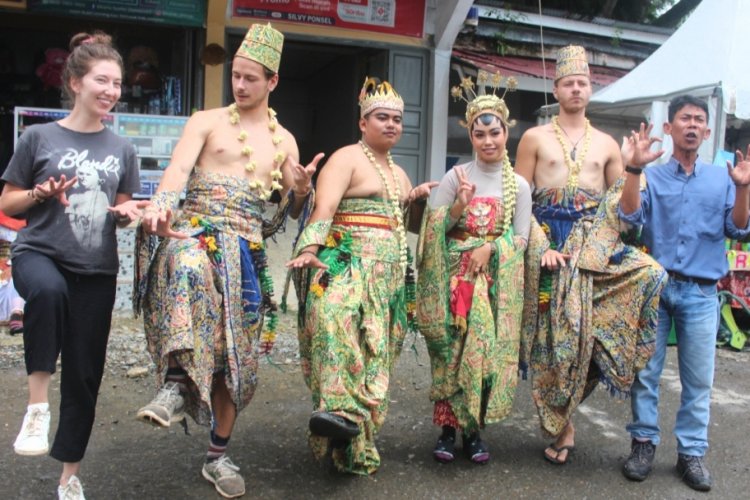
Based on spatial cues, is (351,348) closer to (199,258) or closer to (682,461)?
(199,258)

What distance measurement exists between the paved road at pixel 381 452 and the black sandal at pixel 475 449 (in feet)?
0.16

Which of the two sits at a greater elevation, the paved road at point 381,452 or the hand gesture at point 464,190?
the hand gesture at point 464,190

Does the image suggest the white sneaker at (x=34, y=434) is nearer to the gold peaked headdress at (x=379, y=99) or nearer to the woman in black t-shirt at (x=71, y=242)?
the woman in black t-shirt at (x=71, y=242)

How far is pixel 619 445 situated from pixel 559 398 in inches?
26.0

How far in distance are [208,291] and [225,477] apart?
0.85 metres

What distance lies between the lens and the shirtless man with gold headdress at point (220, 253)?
3035mm

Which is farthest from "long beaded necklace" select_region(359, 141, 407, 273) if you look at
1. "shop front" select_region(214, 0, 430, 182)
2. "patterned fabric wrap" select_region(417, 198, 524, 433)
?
"shop front" select_region(214, 0, 430, 182)

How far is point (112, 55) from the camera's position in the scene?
3000 mm

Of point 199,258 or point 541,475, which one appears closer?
point 199,258

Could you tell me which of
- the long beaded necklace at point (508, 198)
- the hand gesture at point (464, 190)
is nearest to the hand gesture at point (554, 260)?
the long beaded necklace at point (508, 198)

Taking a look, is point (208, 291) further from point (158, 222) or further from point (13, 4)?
point (13, 4)

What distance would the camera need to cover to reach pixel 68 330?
9.59 feet

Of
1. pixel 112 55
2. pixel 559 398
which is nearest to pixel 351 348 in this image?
pixel 559 398

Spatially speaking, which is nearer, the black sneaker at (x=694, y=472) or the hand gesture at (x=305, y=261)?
the hand gesture at (x=305, y=261)
